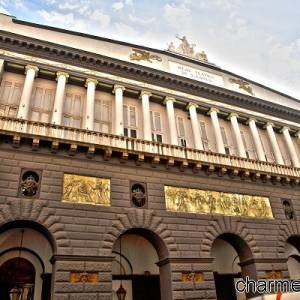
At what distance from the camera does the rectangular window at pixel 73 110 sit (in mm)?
19219

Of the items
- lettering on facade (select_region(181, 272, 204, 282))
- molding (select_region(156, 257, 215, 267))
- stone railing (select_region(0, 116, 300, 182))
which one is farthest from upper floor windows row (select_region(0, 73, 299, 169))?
lettering on facade (select_region(181, 272, 204, 282))

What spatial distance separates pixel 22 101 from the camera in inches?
699

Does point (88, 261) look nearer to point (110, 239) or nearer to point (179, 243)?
point (110, 239)

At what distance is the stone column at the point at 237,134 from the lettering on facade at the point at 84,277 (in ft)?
43.6

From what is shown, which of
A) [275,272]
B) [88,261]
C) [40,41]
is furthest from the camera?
[40,41]

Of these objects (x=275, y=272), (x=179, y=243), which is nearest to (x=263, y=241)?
(x=275, y=272)

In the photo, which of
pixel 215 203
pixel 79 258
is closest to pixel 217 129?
pixel 215 203

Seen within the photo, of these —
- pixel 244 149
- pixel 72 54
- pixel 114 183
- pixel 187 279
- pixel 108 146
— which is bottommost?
pixel 187 279

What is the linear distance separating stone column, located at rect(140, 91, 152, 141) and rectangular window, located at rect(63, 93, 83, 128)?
13.2ft

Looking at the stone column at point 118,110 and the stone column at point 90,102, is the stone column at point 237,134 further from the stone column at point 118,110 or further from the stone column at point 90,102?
the stone column at point 90,102

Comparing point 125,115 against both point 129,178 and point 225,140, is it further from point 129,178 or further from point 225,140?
point 225,140

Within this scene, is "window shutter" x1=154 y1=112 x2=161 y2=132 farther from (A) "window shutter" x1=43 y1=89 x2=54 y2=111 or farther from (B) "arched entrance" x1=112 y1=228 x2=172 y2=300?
(B) "arched entrance" x1=112 y1=228 x2=172 y2=300

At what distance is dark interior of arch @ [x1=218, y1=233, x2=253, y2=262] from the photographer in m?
17.8

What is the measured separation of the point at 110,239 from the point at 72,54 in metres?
12.1
